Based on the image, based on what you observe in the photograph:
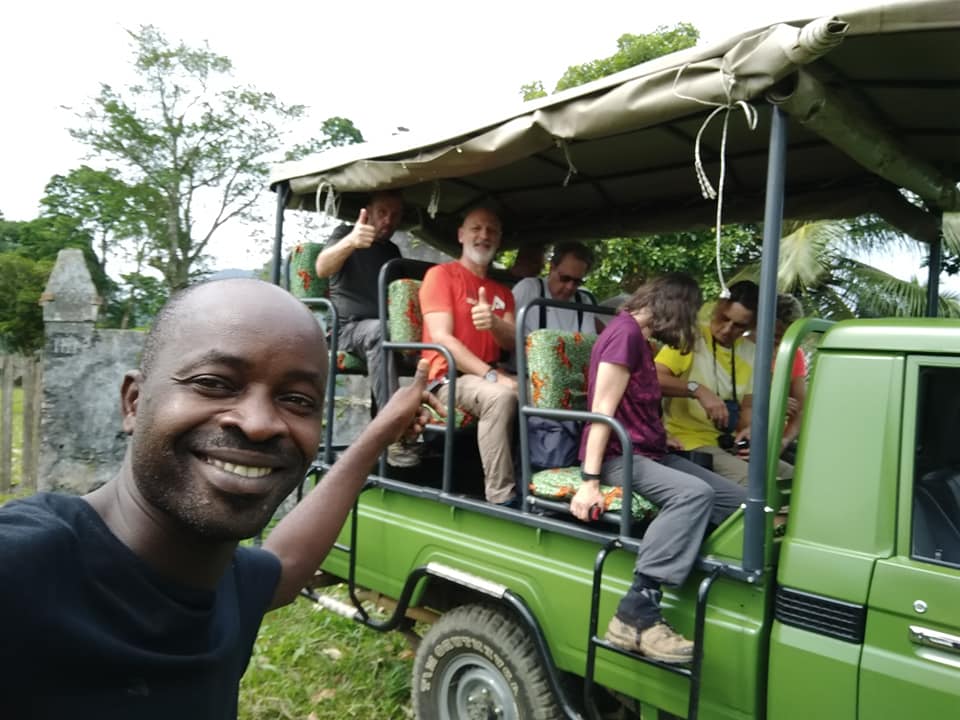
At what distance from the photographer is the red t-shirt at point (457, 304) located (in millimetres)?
3682

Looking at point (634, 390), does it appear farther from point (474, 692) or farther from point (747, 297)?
point (474, 692)

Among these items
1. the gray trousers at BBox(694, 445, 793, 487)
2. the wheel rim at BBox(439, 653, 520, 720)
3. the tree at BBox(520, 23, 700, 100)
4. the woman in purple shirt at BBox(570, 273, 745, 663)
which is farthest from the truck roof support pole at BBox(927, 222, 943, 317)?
the tree at BBox(520, 23, 700, 100)

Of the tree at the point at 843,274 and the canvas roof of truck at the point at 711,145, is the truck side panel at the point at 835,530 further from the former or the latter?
the tree at the point at 843,274

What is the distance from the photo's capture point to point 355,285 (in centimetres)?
427

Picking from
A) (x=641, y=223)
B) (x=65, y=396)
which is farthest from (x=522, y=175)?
(x=65, y=396)

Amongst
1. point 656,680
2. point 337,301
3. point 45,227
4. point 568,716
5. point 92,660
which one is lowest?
point 568,716

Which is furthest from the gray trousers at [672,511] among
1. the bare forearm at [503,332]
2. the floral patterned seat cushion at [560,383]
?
the bare forearm at [503,332]

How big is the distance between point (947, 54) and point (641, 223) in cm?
231

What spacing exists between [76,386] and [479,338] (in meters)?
4.83

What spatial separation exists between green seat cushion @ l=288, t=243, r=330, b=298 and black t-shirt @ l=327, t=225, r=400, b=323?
209 mm

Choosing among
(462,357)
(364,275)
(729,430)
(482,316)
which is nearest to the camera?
(482,316)

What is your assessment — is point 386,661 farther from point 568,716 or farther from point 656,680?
point 656,680

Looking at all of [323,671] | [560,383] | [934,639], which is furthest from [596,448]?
[323,671]

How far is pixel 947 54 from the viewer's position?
253 centimetres
